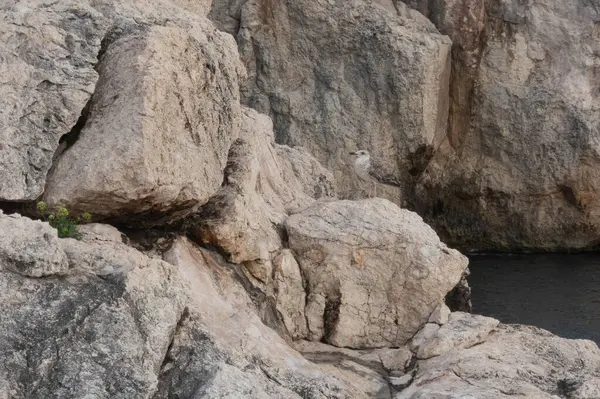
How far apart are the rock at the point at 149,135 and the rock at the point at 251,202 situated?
24.2 inches

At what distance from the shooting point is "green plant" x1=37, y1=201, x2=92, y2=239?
977 cm

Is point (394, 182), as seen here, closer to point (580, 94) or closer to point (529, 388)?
point (580, 94)

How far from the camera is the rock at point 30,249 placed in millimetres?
8438

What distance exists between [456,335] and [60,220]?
18.8 ft

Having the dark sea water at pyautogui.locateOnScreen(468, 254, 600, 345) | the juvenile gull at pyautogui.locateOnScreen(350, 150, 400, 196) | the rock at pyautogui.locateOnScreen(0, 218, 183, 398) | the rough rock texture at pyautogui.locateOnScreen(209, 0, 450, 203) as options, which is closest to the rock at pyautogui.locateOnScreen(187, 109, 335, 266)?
the rock at pyautogui.locateOnScreen(0, 218, 183, 398)

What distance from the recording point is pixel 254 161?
43.6ft

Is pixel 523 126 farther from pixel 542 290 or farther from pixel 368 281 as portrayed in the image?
pixel 368 281

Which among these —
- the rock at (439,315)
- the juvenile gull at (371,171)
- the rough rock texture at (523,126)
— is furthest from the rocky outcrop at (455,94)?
the rock at (439,315)

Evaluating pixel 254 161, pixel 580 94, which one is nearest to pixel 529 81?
pixel 580 94

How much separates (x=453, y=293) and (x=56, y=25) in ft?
25.6

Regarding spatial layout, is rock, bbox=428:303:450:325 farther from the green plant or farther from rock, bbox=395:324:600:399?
the green plant

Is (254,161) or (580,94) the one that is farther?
(580,94)

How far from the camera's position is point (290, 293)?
41.8 ft

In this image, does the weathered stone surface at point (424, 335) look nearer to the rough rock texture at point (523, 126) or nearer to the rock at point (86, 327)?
the rock at point (86, 327)
